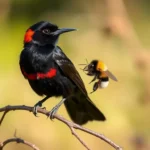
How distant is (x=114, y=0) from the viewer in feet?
18.4

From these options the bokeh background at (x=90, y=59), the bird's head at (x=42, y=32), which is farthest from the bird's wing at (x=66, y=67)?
the bokeh background at (x=90, y=59)

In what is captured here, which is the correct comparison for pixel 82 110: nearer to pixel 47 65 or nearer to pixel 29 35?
pixel 47 65

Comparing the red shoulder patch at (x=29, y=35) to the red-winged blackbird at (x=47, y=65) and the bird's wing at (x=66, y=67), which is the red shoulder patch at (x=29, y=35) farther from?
the bird's wing at (x=66, y=67)

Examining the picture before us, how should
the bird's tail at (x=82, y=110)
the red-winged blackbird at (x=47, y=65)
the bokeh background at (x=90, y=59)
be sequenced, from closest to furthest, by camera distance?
the red-winged blackbird at (x=47, y=65) < the bird's tail at (x=82, y=110) < the bokeh background at (x=90, y=59)

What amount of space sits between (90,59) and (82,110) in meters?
4.16

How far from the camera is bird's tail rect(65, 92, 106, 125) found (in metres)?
4.96

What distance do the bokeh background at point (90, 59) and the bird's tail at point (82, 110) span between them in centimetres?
32

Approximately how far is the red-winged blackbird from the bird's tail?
0.19 meters

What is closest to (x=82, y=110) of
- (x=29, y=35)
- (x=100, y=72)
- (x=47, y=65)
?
(x=100, y=72)

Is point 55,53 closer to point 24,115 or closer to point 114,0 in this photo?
point 114,0

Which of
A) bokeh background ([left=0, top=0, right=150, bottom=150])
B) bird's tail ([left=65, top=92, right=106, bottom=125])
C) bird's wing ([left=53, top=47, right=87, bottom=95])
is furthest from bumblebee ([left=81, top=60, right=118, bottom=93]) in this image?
bokeh background ([left=0, top=0, right=150, bottom=150])

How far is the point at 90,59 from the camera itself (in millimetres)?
9234

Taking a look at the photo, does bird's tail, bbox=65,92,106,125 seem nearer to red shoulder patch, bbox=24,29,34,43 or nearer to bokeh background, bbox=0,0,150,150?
bokeh background, bbox=0,0,150,150

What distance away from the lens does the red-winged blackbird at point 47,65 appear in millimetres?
4570
